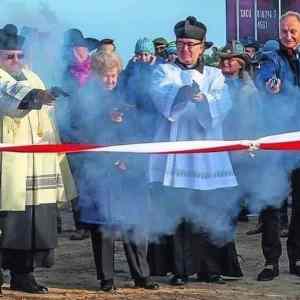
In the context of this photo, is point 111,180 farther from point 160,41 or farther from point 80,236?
point 80,236

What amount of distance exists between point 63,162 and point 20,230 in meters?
0.65

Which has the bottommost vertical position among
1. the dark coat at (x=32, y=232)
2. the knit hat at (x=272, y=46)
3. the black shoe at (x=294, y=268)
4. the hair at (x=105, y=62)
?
the black shoe at (x=294, y=268)

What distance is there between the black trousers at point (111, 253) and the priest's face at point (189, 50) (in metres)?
1.39

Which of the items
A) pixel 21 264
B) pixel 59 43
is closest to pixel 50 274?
pixel 21 264

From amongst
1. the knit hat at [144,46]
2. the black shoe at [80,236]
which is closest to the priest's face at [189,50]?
the knit hat at [144,46]

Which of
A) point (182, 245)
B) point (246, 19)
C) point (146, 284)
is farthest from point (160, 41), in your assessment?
point (246, 19)

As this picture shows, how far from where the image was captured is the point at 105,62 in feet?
22.2

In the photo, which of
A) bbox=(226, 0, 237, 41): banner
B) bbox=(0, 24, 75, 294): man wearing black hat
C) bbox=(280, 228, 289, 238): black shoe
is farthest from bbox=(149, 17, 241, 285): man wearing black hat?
bbox=(226, 0, 237, 41): banner

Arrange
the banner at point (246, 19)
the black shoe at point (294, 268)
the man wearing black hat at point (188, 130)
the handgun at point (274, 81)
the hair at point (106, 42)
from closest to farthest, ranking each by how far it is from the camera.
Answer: the hair at point (106, 42)
the man wearing black hat at point (188, 130)
the handgun at point (274, 81)
the black shoe at point (294, 268)
the banner at point (246, 19)

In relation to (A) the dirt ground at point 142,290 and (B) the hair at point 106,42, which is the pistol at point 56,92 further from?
(A) the dirt ground at point 142,290

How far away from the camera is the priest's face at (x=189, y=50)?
696cm

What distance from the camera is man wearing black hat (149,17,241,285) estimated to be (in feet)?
22.6

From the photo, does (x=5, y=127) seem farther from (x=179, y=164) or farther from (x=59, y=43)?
(x=179, y=164)

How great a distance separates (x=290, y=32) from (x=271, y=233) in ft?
5.36
